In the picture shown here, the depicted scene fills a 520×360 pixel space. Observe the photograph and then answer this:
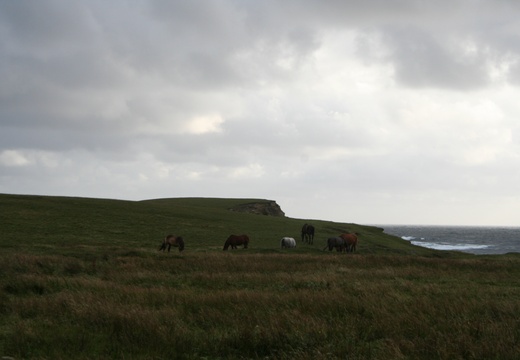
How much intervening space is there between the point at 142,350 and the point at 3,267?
13856mm

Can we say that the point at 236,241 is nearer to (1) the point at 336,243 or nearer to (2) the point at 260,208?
(1) the point at 336,243

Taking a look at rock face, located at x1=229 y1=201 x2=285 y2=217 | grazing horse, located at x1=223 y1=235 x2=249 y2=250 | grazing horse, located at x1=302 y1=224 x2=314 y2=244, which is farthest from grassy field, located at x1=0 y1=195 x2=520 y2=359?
rock face, located at x1=229 y1=201 x2=285 y2=217

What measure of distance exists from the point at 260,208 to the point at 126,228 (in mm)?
55184

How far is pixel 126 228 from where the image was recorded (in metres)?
49.0

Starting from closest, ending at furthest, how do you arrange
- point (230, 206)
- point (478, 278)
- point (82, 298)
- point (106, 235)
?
point (82, 298) < point (478, 278) < point (106, 235) < point (230, 206)

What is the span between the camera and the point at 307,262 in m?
24.7

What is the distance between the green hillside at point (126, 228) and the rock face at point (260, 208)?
28028mm

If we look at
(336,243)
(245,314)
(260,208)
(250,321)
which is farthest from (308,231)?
(260,208)

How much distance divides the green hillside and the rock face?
1103 inches

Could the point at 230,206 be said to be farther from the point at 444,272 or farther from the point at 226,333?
the point at 226,333

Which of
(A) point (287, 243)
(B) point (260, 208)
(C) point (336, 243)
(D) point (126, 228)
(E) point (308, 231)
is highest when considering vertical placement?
(B) point (260, 208)

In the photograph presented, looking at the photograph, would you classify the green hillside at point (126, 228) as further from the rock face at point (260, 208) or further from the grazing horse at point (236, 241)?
the rock face at point (260, 208)

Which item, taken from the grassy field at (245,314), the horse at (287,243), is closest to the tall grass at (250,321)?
the grassy field at (245,314)

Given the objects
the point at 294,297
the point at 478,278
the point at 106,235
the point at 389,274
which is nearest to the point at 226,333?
the point at 294,297
